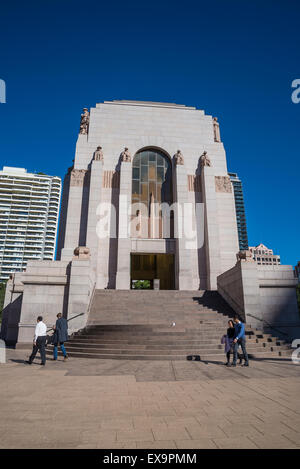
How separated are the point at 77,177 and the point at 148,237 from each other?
8.85 m

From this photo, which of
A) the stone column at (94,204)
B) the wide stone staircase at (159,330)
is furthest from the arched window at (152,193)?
the wide stone staircase at (159,330)

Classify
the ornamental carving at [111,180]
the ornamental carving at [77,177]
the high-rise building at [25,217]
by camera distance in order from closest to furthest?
the ornamental carving at [77,177] → the ornamental carving at [111,180] → the high-rise building at [25,217]

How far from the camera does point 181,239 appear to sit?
24625mm

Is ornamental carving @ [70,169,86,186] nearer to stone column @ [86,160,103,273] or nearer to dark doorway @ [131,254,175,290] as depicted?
stone column @ [86,160,103,273]

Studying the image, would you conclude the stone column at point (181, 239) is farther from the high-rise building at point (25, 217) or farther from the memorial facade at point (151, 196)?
the high-rise building at point (25, 217)

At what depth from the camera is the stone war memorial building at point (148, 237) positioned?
1588cm

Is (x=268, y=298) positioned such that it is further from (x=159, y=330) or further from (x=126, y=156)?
(x=126, y=156)

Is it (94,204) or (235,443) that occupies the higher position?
(94,204)

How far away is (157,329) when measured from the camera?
12.9 meters

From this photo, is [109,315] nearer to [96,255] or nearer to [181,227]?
[96,255]

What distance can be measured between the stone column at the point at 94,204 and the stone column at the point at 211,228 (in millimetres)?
9969
